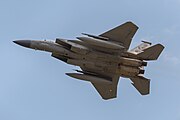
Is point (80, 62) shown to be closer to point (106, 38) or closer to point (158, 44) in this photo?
point (106, 38)

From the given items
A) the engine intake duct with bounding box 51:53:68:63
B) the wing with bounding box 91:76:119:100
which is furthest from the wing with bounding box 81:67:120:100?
the engine intake duct with bounding box 51:53:68:63

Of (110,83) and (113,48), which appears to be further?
(110,83)

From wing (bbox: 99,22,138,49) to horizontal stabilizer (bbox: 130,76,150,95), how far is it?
10.1 ft

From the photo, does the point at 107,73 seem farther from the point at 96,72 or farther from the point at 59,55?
the point at 59,55

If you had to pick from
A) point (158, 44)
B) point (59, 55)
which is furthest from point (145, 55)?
point (59, 55)

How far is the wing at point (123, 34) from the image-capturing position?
4172 centimetres

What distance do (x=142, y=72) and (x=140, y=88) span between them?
66.9 inches

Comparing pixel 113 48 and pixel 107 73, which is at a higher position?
pixel 113 48

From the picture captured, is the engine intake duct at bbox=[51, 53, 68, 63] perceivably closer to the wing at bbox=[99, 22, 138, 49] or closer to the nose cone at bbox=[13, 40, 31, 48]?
the nose cone at bbox=[13, 40, 31, 48]

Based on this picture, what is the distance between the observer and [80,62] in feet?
Answer: 139

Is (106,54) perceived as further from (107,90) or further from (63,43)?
(107,90)

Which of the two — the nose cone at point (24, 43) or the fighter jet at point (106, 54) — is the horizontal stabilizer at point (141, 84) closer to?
the fighter jet at point (106, 54)

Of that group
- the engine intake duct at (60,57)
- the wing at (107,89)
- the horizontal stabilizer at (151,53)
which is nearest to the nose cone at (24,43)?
the engine intake duct at (60,57)

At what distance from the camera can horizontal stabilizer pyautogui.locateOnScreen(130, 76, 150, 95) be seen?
43.4 meters
